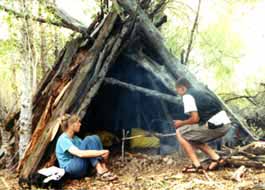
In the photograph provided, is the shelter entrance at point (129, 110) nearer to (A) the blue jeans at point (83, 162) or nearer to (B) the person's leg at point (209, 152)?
(B) the person's leg at point (209, 152)

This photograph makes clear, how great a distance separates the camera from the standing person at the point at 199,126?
5965 millimetres

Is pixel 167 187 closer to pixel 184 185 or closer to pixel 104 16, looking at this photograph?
pixel 184 185

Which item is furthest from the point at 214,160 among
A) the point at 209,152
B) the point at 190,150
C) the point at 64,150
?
the point at 64,150

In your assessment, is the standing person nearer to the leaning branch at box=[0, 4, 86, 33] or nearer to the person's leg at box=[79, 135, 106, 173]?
the person's leg at box=[79, 135, 106, 173]

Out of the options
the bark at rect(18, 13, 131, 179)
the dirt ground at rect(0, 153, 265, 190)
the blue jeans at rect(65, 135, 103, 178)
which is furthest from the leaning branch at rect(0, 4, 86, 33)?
the dirt ground at rect(0, 153, 265, 190)

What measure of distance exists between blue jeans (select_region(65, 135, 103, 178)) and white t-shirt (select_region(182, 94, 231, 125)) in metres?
1.54

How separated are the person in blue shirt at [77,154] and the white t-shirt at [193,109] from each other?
1429 mm

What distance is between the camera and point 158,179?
5.64 meters

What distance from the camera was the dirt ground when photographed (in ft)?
16.8

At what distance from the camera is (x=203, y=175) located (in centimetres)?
576

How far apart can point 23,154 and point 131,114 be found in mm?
3213

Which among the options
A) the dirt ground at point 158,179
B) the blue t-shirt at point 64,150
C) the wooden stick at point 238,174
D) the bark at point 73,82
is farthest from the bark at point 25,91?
the wooden stick at point 238,174

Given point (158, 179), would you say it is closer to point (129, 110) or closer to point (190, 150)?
point (190, 150)

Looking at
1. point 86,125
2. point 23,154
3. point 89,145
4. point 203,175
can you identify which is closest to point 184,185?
point 203,175
